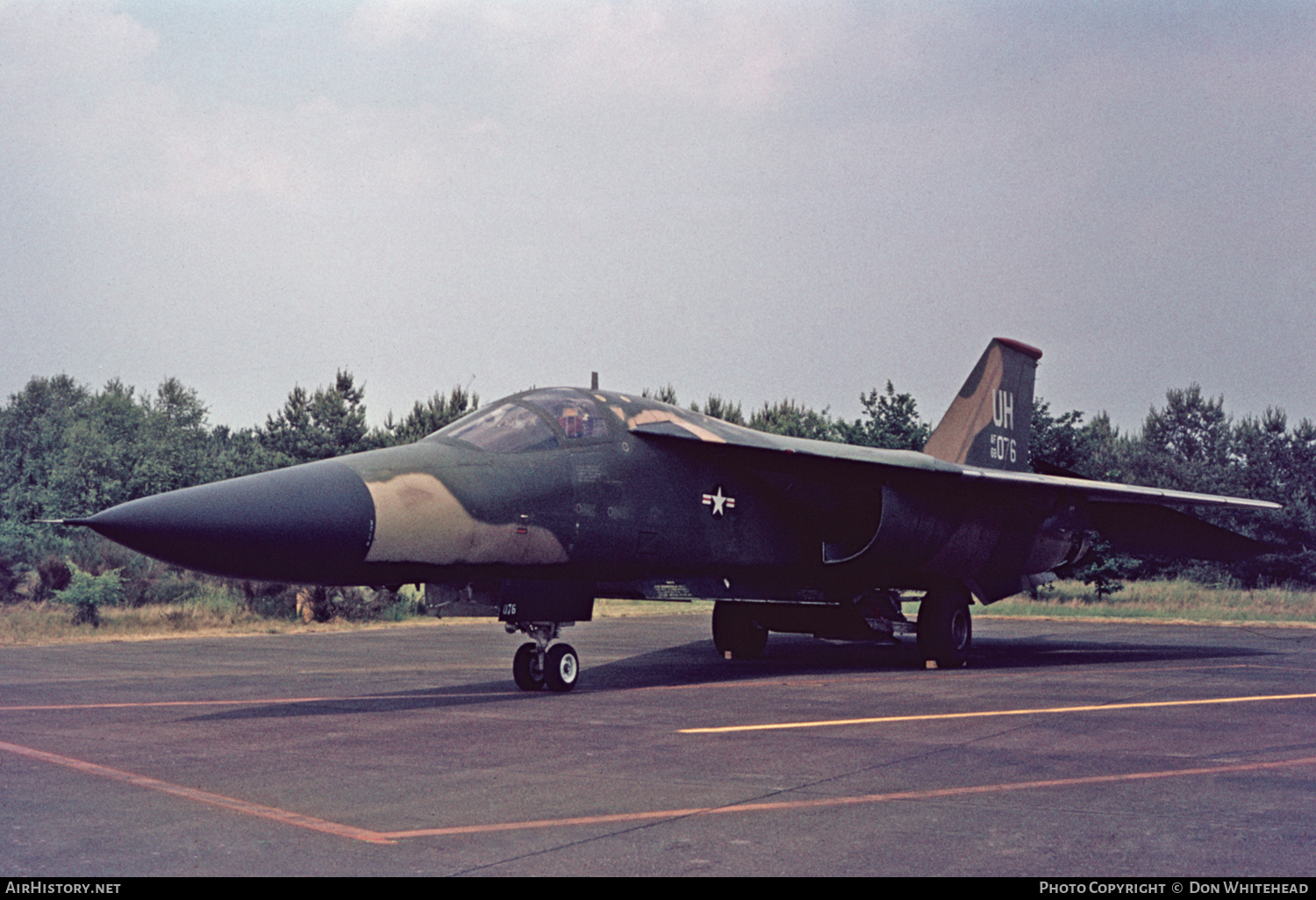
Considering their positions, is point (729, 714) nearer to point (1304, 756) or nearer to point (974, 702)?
point (974, 702)

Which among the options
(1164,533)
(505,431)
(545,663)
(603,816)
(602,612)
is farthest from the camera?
(602,612)

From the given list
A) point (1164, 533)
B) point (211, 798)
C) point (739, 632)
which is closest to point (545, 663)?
point (211, 798)

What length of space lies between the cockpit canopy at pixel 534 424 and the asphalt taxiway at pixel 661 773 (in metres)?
2.46

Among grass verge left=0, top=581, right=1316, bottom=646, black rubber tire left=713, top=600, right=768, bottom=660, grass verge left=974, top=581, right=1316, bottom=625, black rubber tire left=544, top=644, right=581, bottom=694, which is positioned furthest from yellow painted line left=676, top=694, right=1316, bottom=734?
grass verge left=974, top=581, right=1316, bottom=625

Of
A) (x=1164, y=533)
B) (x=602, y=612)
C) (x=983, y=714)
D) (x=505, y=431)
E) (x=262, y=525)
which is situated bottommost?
(x=602, y=612)

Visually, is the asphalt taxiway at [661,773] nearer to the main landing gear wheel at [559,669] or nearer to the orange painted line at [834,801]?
the orange painted line at [834,801]

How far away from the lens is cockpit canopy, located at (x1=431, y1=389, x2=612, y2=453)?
1177 cm

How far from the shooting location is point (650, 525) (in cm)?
1267

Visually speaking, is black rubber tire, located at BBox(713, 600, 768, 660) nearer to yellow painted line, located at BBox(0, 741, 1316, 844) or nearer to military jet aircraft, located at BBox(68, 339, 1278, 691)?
military jet aircraft, located at BBox(68, 339, 1278, 691)

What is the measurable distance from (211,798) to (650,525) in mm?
6689

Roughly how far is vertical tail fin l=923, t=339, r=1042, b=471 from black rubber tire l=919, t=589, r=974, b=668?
3881 millimetres

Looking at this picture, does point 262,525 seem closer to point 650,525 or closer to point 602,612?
point 650,525
